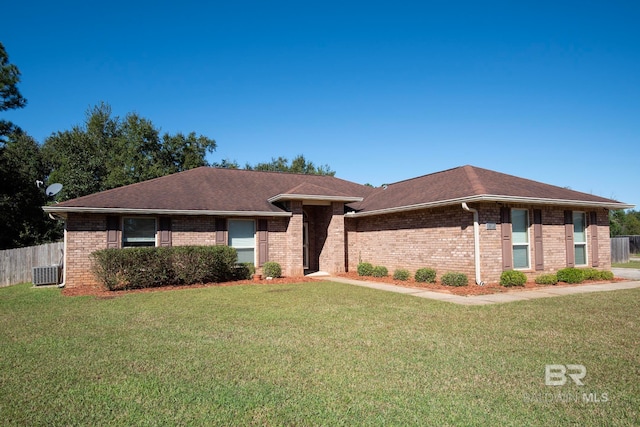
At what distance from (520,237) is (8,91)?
28.5 m

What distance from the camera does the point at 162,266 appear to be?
13055mm

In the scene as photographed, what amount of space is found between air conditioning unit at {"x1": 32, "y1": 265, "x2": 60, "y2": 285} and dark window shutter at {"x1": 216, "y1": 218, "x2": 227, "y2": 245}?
6132 millimetres

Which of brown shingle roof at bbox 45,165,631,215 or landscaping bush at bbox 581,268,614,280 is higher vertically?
brown shingle roof at bbox 45,165,631,215

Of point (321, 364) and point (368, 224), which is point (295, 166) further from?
point (321, 364)

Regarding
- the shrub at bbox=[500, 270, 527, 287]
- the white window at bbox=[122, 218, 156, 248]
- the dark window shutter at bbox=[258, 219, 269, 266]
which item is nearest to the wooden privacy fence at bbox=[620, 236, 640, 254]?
the shrub at bbox=[500, 270, 527, 287]

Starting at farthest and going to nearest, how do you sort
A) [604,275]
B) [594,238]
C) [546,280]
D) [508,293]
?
[594,238]
[604,275]
[546,280]
[508,293]

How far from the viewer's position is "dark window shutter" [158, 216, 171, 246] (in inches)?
555

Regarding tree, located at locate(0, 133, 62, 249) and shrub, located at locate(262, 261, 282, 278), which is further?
tree, located at locate(0, 133, 62, 249)

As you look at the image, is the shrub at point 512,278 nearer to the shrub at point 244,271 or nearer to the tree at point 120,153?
the shrub at point 244,271

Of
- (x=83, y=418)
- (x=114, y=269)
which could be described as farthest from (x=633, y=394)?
(x=114, y=269)

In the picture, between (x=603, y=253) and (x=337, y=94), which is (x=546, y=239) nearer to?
(x=603, y=253)

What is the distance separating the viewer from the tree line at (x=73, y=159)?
2398 centimetres
